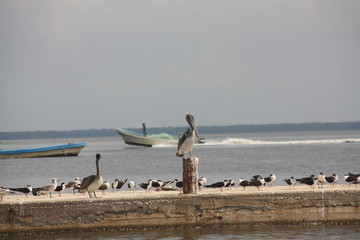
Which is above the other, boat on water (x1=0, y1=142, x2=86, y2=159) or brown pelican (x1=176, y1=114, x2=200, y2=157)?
brown pelican (x1=176, y1=114, x2=200, y2=157)

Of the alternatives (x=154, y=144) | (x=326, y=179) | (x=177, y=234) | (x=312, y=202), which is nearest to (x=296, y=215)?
(x=312, y=202)

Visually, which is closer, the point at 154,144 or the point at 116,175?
the point at 116,175

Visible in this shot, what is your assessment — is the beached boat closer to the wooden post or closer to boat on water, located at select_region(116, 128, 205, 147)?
boat on water, located at select_region(116, 128, 205, 147)

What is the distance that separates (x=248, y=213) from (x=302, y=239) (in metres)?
1.85

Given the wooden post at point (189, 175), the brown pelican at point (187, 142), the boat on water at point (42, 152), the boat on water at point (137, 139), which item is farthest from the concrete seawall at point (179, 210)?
the boat on water at point (137, 139)

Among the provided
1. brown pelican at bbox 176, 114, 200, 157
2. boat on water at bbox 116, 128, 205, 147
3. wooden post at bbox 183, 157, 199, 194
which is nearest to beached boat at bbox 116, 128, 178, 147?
boat on water at bbox 116, 128, 205, 147

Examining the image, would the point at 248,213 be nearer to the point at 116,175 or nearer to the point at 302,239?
the point at 302,239

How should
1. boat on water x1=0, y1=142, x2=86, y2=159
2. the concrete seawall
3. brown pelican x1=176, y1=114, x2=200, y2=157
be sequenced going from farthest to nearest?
boat on water x1=0, y1=142, x2=86, y2=159
brown pelican x1=176, y1=114, x2=200, y2=157
the concrete seawall

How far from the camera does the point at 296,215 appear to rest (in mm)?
21000

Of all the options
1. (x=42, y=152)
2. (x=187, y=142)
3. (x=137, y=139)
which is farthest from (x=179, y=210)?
(x=137, y=139)

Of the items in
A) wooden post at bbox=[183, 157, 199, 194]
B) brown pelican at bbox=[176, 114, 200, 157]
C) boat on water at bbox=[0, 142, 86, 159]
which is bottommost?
boat on water at bbox=[0, 142, 86, 159]

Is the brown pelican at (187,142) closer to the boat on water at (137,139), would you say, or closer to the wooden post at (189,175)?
the wooden post at (189,175)

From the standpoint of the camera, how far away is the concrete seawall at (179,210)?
2062 centimetres

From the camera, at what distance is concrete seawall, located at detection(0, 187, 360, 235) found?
2062 centimetres
